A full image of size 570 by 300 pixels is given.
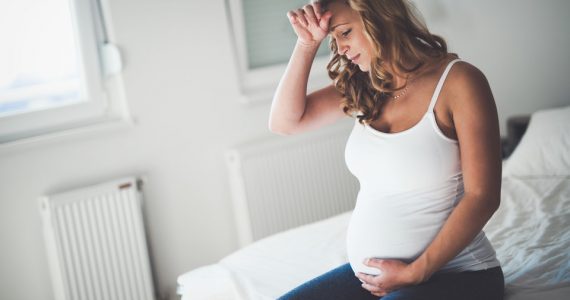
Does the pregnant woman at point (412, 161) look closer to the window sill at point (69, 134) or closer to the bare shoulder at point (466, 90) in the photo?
the bare shoulder at point (466, 90)

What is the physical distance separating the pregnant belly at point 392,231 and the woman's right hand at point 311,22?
41 centimetres

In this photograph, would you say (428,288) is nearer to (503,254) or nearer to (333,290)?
(333,290)

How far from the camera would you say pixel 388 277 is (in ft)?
3.67

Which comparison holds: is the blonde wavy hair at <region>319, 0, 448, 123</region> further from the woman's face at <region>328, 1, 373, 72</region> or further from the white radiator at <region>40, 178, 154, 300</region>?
the white radiator at <region>40, 178, 154, 300</region>

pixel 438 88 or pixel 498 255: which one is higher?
pixel 438 88

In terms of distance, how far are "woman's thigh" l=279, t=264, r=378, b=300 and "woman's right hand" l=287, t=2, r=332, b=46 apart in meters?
0.57

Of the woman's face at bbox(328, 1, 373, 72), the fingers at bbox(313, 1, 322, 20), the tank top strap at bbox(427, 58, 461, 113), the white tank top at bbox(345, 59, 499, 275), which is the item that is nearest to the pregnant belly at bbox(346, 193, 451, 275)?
the white tank top at bbox(345, 59, 499, 275)

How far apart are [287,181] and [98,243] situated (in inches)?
35.6

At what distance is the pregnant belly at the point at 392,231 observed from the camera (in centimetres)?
112

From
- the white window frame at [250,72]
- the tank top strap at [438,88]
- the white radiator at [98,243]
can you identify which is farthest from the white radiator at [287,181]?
the tank top strap at [438,88]

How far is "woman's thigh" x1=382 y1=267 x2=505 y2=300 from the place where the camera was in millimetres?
1046

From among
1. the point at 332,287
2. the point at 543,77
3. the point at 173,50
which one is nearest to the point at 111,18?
the point at 173,50

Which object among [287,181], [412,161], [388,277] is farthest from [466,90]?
[287,181]

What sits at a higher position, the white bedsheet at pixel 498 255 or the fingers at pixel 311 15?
the fingers at pixel 311 15
